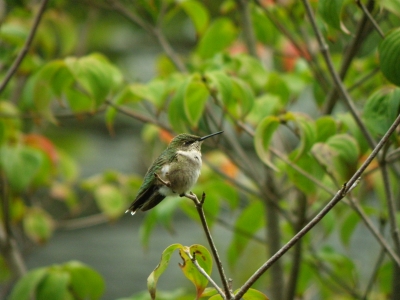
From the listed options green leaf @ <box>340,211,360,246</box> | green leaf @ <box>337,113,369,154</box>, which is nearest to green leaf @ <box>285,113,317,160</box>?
green leaf @ <box>337,113,369,154</box>

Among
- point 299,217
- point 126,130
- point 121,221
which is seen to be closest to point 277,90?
point 299,217

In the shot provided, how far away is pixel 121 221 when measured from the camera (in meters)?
8.62

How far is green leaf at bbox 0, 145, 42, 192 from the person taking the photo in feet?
11.7

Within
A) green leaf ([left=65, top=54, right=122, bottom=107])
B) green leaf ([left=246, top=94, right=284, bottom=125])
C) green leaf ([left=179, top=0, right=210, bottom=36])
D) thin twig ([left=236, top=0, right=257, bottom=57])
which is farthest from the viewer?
thin twig ([left=236, top=0, right=257, bottom=57])

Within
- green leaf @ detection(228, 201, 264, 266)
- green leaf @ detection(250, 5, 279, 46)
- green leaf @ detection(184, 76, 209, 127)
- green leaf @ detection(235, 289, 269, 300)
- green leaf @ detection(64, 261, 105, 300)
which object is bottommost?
green leaf @ detection(228, 201, 264, 266)

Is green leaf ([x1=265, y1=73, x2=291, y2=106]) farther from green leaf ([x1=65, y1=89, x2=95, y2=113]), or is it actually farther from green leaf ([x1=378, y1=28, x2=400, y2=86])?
green leaf ([x1=378, y1=28, x2=400, y2=86])

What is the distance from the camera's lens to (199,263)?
2031 mm

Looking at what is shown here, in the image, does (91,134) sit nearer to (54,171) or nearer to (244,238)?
(54,171)

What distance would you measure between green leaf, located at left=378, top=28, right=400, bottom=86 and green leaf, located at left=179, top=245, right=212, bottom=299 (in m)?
0.95

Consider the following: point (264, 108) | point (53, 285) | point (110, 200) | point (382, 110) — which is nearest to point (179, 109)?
point (264, 108)

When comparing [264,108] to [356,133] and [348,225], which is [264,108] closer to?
[356,133]

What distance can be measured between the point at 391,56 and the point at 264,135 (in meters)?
0.64

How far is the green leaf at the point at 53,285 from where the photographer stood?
3146 mm

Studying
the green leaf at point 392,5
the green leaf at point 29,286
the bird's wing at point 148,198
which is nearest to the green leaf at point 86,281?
the green leaf at point 29,286
